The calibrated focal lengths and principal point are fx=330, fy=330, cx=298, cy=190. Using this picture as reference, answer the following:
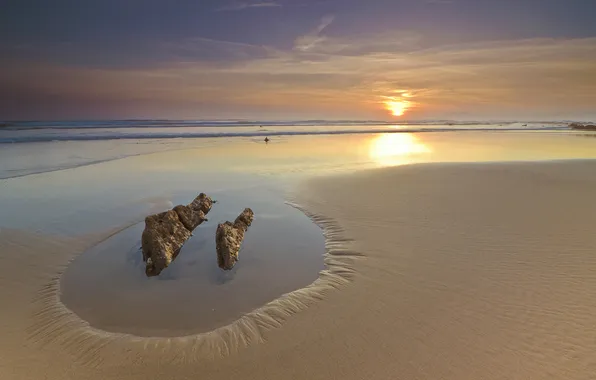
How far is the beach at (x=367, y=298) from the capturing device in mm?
3781

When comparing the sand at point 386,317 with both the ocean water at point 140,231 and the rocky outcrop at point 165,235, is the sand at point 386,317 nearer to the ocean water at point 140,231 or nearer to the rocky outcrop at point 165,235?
the ocean water at point 140,231

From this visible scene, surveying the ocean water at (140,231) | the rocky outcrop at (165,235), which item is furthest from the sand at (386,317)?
the rocky outcrop at (165,235)

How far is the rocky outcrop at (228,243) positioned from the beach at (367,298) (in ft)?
2.13

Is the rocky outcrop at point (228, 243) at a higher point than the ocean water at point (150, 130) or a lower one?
lower

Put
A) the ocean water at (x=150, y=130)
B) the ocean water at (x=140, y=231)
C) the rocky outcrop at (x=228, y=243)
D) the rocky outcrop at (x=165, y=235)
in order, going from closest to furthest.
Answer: the ocean water at (x=140, y=231) < the rocky outcrop at (x=165, y=235) < the rocky outcrop at (x=228, y=243) < the ocean water at (x=150, y=130)

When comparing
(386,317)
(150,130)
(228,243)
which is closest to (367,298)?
(386,317)

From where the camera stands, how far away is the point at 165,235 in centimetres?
679

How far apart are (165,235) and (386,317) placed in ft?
15.1

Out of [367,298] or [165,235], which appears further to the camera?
[165,235]

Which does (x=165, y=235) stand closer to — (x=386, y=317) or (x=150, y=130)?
(x=386, y=317)

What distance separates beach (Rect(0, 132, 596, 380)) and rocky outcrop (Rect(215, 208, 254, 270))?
650 mm

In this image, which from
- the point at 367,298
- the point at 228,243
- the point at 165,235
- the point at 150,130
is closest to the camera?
the point at 367,298

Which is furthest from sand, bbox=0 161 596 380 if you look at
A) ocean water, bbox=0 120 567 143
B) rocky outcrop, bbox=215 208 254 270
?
ocean water, bbox=0 120 567 143

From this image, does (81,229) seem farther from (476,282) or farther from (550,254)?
(550,254)
